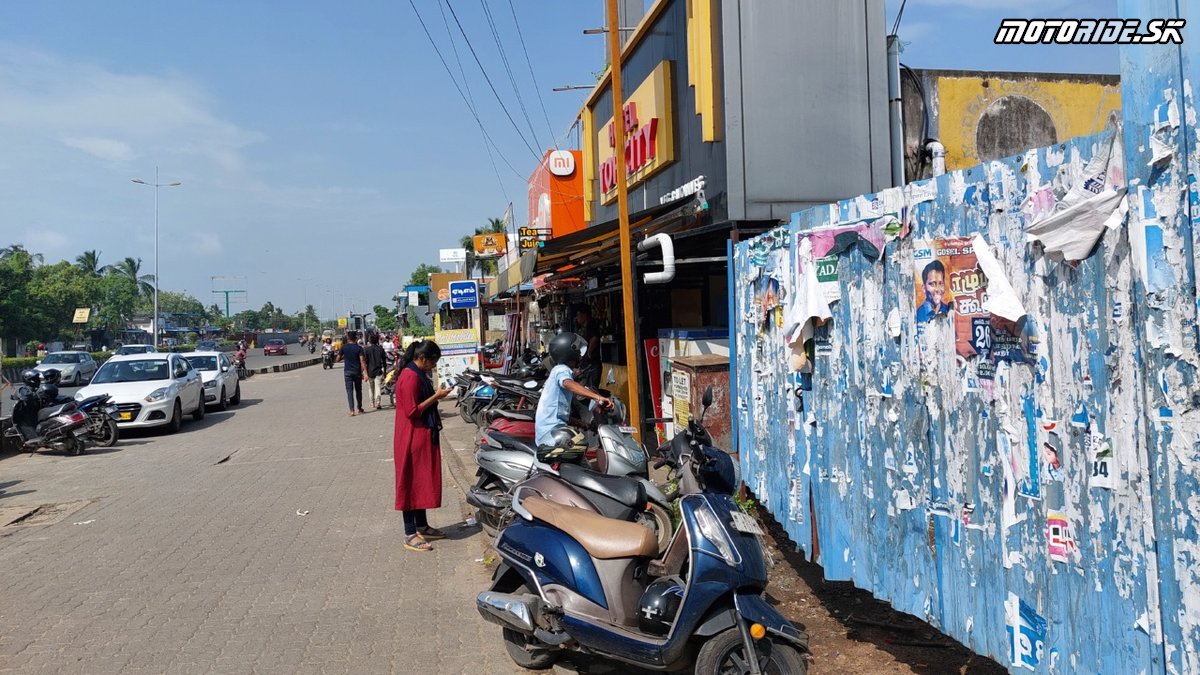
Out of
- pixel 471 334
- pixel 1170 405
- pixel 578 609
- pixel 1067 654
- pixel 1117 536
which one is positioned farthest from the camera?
pixel 471 334

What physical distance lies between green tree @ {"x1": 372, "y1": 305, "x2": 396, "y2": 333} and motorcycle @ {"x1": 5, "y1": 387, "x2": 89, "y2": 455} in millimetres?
71372

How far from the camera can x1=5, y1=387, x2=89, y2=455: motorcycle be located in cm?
1395

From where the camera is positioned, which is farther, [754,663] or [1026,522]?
[754,663]

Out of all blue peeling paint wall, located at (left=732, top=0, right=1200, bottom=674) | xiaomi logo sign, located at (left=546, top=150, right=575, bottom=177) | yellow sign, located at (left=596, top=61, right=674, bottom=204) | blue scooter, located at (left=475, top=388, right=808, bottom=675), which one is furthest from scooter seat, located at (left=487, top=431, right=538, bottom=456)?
xiaomi logo sign, located at (left=546, top=150, right=575, bottom=177)

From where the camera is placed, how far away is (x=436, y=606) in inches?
237

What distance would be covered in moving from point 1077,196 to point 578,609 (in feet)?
9.55

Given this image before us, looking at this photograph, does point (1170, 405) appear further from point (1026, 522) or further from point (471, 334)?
point (471, 334)

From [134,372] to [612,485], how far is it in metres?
15.8

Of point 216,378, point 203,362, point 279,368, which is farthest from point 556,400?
point 279,368

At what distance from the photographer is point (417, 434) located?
729cm

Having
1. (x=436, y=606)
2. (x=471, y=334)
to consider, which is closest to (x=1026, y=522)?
(x=436, y=606)

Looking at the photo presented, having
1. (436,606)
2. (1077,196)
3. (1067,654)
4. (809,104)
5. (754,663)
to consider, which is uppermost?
(809,104)

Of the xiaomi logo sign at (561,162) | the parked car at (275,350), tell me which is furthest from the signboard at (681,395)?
the parked car at (275,350)

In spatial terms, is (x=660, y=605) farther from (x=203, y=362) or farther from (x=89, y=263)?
(x=89, y=263)
